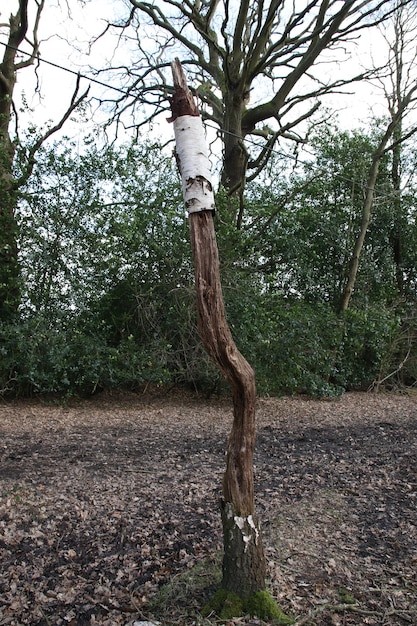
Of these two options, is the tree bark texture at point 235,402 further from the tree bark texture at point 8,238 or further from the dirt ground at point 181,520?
the tree bark texture at point 8,238

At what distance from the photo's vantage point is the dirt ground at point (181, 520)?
264 centimetres

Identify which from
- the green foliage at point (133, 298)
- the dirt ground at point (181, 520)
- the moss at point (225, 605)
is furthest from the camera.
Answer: the green foliage at point (133, 298)

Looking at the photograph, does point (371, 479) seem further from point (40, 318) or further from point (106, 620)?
point (40, 318)

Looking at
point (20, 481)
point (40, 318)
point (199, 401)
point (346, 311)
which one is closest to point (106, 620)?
point (20, 481)

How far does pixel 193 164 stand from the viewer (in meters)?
2.46

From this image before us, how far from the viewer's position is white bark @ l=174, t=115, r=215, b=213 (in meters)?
2.44

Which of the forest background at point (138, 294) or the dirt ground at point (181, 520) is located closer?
the dirt ground at point (181, 520)

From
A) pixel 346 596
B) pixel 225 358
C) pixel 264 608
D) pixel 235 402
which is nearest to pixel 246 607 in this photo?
pixel 264 608

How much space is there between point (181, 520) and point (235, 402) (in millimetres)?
1437

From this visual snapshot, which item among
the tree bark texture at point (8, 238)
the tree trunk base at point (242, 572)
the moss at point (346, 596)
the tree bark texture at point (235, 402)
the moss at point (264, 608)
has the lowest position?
the moss at point (346, 596)

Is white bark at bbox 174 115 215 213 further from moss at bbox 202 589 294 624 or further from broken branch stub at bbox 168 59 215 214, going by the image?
moss at bbox 202 589 294 624

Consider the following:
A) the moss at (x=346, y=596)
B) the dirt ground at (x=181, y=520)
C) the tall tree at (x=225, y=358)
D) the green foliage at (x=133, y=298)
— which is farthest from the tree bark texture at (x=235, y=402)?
the green foliage at (x=133, y=298)

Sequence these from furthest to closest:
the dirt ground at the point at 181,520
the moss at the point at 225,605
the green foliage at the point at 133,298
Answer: the green foliage at the point at 133,298 → the dirt ground at the point at 181,520 → the moss at the point at 225,605

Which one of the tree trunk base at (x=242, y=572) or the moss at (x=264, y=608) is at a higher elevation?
the tree trunk base at (x=242, y=572)
